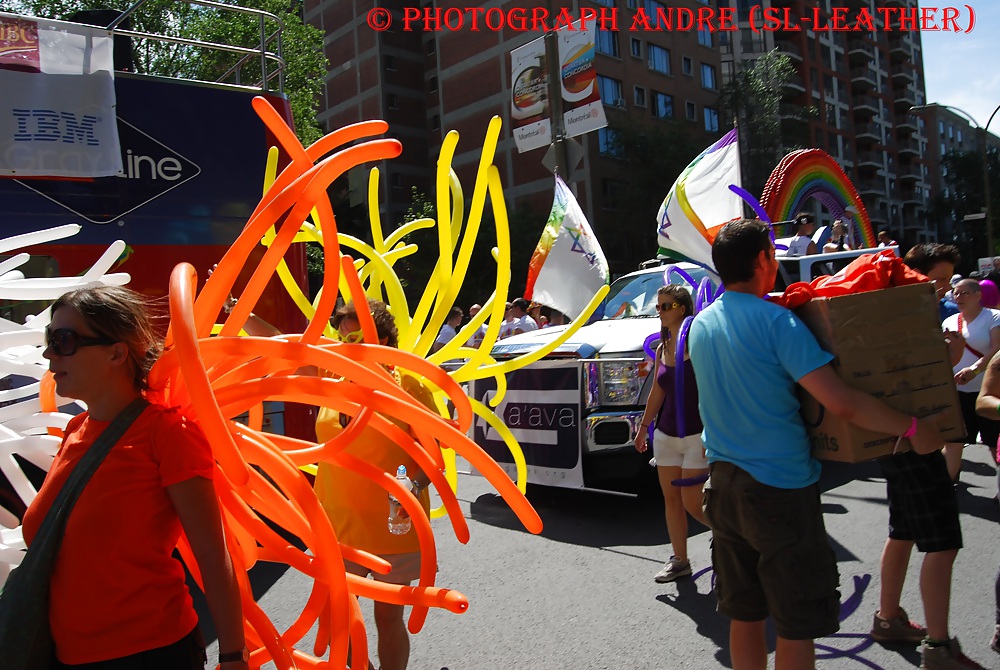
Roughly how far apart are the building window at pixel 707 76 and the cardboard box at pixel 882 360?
43.6 metres

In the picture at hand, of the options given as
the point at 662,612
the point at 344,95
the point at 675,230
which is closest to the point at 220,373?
the point at 662,612

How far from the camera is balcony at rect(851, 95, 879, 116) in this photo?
204 ft

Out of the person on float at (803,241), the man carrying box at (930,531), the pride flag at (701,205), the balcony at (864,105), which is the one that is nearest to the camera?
the man carrying box at (930,531)

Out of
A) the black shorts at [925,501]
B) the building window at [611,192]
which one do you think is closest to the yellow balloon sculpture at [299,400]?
the black shorts at [925,501]

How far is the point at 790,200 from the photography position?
11258 mm

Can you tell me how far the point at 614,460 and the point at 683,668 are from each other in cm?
254

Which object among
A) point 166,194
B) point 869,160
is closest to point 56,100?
point 166,194

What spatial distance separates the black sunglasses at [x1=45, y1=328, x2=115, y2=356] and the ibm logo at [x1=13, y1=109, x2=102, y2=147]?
3.58 meters

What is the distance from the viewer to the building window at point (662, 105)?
128 feet

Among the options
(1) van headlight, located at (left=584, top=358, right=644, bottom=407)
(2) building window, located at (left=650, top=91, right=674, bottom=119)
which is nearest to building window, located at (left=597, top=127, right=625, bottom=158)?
(2) building window, located at (left=650, top=91, right=674, bottom=119)

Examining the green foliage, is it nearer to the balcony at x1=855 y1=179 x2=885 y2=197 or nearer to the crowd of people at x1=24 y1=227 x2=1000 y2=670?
the balcony at x1=855 y1=179 x2=885 y2=197

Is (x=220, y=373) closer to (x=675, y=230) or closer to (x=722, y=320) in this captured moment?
(x=722, y=320)

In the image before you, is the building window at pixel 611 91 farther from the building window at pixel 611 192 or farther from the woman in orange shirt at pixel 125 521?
the woman in orange shirt at pixel 125 521

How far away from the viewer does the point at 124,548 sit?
1711mm
